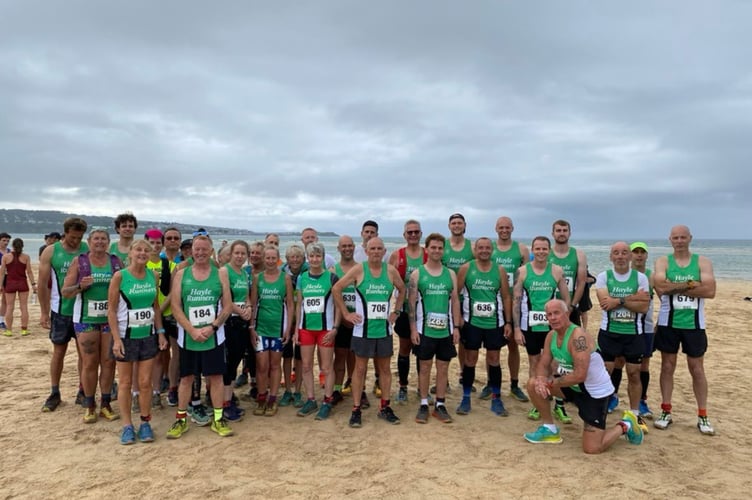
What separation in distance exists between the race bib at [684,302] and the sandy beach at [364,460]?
128 cm

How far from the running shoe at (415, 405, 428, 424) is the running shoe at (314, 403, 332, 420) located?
3.18ft

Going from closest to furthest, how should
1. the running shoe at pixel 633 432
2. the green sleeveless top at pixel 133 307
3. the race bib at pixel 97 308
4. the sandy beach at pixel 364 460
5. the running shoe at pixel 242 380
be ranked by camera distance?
the sandy beach at pixel 364 460
the green sleeveless top at pixel 133 307
the running shoe at pixel 633 432
the race bib at pixel 97 308
the running shoe at pixel 242 380

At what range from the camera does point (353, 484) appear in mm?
3617

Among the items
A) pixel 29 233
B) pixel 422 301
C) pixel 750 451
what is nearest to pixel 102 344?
pixel 422 301

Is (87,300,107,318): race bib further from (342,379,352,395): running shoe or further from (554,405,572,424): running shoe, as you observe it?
(554,405,572,424): running shoe

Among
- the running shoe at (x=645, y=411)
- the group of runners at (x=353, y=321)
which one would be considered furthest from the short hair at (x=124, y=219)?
the running shoe at (x=645, y=411)

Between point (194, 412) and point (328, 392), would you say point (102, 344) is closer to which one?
point (194, 412)

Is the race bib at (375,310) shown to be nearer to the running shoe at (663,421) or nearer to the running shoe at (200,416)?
the running shoe at (200,416)

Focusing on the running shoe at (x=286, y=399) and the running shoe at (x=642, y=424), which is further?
the running shoe at (x=286, y=399)

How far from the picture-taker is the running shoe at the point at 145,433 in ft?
14.0

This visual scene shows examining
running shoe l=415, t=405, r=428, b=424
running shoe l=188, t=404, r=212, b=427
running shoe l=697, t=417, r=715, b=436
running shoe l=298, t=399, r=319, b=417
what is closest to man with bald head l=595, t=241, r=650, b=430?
running shoe l=697, t=417, r=715, b=436

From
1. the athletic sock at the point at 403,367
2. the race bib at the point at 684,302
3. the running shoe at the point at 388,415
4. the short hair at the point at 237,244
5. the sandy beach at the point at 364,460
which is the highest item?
the short hair at the point at 237,244

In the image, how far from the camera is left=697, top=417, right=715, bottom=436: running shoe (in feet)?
15.1

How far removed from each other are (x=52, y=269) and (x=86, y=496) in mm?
2510
